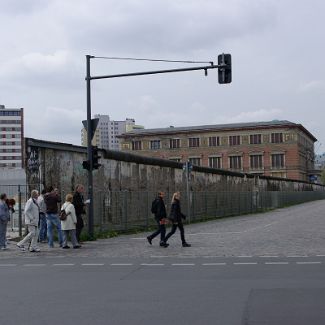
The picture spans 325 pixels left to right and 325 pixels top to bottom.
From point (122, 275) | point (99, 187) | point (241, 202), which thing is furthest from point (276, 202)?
point (122, 275)

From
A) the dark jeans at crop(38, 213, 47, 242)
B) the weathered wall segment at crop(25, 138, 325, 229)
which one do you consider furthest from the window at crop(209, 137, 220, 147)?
the dark jeans at crop(38, 213, 47, 242)

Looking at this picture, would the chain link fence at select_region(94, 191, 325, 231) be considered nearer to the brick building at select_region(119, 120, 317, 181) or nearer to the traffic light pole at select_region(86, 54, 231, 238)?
the traffic light pole at select_region(86, 54, 231, 238)

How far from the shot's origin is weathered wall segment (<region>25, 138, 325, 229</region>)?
22859 mm

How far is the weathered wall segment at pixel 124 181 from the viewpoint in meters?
22.9

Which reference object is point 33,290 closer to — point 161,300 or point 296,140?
point 161,300

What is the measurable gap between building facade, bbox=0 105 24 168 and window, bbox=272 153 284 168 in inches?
2029

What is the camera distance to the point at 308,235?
22172mm

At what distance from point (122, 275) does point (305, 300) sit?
440 centimetres

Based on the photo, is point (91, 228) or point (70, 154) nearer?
point (91, 228)

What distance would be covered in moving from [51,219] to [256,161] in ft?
335

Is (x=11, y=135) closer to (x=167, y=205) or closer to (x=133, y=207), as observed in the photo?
(x=167, y=205)

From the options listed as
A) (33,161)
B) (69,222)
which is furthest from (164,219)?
(33,161)

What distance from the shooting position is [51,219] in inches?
750

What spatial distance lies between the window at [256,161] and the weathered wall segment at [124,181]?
69.8 metres
